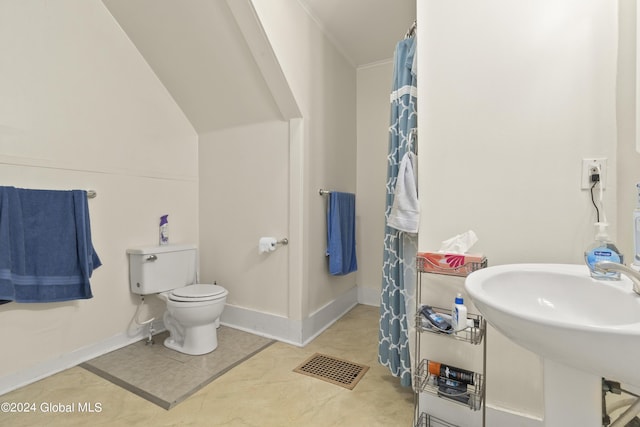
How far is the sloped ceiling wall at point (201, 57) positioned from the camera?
1.89 meters

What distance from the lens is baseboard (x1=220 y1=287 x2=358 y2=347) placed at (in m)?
2.21

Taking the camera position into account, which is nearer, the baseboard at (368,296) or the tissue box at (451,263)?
the tissue box at (451,263)

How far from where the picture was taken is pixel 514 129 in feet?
4.15

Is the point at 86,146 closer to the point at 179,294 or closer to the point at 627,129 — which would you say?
the point at 179,294

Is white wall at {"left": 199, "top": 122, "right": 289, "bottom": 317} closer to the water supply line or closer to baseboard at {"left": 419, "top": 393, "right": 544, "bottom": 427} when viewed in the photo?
the water supply line

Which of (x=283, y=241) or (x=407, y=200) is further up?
(x=407, y=200)

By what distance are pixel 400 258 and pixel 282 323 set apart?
112cm

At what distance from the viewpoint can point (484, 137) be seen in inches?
51.9

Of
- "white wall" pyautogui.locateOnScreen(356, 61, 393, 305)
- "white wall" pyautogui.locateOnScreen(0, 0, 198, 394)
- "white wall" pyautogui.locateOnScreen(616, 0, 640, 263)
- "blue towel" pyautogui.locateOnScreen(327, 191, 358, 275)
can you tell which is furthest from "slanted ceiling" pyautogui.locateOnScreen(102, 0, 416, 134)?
"white wall" pyautogui.locateOnScreen(616, 0, 640, 263)

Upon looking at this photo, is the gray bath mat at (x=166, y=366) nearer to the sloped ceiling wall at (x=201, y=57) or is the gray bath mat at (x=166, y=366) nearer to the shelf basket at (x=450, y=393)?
the shelf basket at (x=450, y=393)

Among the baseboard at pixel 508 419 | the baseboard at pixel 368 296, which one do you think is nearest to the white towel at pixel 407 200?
the baseboard at pixel 508 419

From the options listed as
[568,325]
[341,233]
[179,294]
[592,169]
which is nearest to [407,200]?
[592,169]

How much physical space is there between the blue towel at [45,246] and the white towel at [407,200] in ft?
6.17

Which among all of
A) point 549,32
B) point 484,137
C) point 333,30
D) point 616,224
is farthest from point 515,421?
Answer: point 333,30
